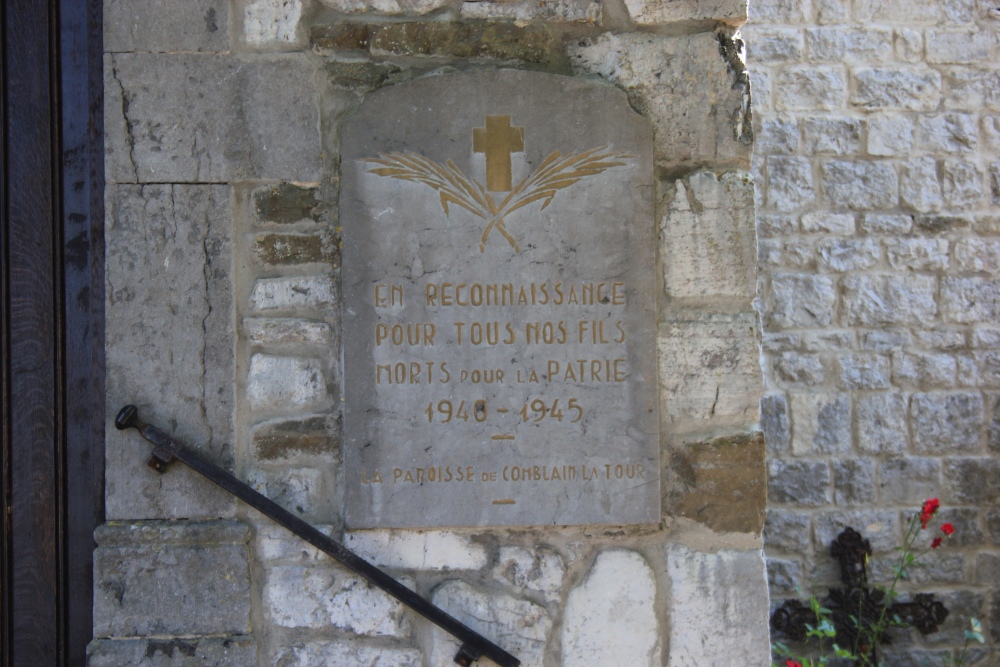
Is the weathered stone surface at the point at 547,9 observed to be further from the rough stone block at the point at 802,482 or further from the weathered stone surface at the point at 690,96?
the rough stone block at the point at 802,482

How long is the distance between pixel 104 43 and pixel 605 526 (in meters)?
1.73

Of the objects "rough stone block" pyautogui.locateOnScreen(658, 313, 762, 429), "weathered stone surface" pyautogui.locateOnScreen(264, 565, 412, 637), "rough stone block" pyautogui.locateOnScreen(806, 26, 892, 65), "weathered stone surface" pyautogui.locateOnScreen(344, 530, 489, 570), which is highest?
"rough stone block" pyautogui.locateOnScreen(806, 26, 892, 65)

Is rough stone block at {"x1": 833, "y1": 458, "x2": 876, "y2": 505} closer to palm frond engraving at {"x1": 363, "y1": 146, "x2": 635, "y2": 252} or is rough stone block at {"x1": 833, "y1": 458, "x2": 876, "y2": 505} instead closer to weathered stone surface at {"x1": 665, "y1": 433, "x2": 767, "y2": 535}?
weathered stone surface at {"x1": 665, "y1": 433, "x2": 767, "y2": 535}

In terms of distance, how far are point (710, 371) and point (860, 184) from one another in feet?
7.54

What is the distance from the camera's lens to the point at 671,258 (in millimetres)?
2102

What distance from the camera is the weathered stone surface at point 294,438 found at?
2.06 m

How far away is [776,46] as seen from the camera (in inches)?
156

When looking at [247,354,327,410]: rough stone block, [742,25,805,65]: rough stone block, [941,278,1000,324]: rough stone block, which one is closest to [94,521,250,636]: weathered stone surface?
[247,354,327,410]: rough stone block

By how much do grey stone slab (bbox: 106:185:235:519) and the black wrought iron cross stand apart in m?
2.79

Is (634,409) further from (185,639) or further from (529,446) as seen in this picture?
(185,639)

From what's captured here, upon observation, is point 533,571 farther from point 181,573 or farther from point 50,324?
point 50,324

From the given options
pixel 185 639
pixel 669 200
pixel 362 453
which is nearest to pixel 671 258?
pixel 669 200

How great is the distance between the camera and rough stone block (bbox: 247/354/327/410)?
2070mm


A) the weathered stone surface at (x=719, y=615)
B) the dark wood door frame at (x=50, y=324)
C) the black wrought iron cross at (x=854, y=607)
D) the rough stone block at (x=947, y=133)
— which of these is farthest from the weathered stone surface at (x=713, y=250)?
the rough stone block at (x=947, y=133)
